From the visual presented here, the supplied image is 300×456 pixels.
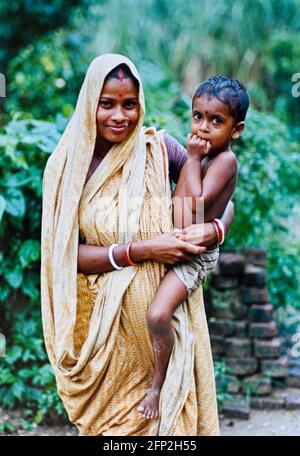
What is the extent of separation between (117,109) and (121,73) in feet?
0.39

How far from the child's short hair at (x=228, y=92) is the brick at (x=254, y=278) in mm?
2630

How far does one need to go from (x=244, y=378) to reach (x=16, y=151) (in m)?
2.07

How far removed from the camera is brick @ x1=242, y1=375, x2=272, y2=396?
5066 millimetres

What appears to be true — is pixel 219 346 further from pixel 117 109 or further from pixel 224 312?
pixel 117 109

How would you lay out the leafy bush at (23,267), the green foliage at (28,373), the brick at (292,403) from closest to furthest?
1. the leafy bush at (23,267)
2. the green foliage at (28,373)
3. the brick at (292,403)

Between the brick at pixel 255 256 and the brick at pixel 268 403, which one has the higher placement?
the brick at pixel 255 256

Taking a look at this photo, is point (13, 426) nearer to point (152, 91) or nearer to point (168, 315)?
point (168, 315)

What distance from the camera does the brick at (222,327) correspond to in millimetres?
5199

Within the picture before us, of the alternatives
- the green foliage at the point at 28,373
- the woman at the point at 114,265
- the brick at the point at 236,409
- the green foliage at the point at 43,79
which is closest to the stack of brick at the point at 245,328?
the brick at the point at 236,409

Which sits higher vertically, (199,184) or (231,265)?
(199,184)

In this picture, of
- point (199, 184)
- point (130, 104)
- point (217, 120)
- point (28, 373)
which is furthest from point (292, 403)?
point (130, 104)

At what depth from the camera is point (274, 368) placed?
5137mm

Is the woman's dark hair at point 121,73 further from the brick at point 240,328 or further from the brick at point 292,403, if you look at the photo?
the brick at point 292,403

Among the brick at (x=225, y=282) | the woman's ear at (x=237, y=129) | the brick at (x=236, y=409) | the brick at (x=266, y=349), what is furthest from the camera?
the brick at (x=225, y=282)
